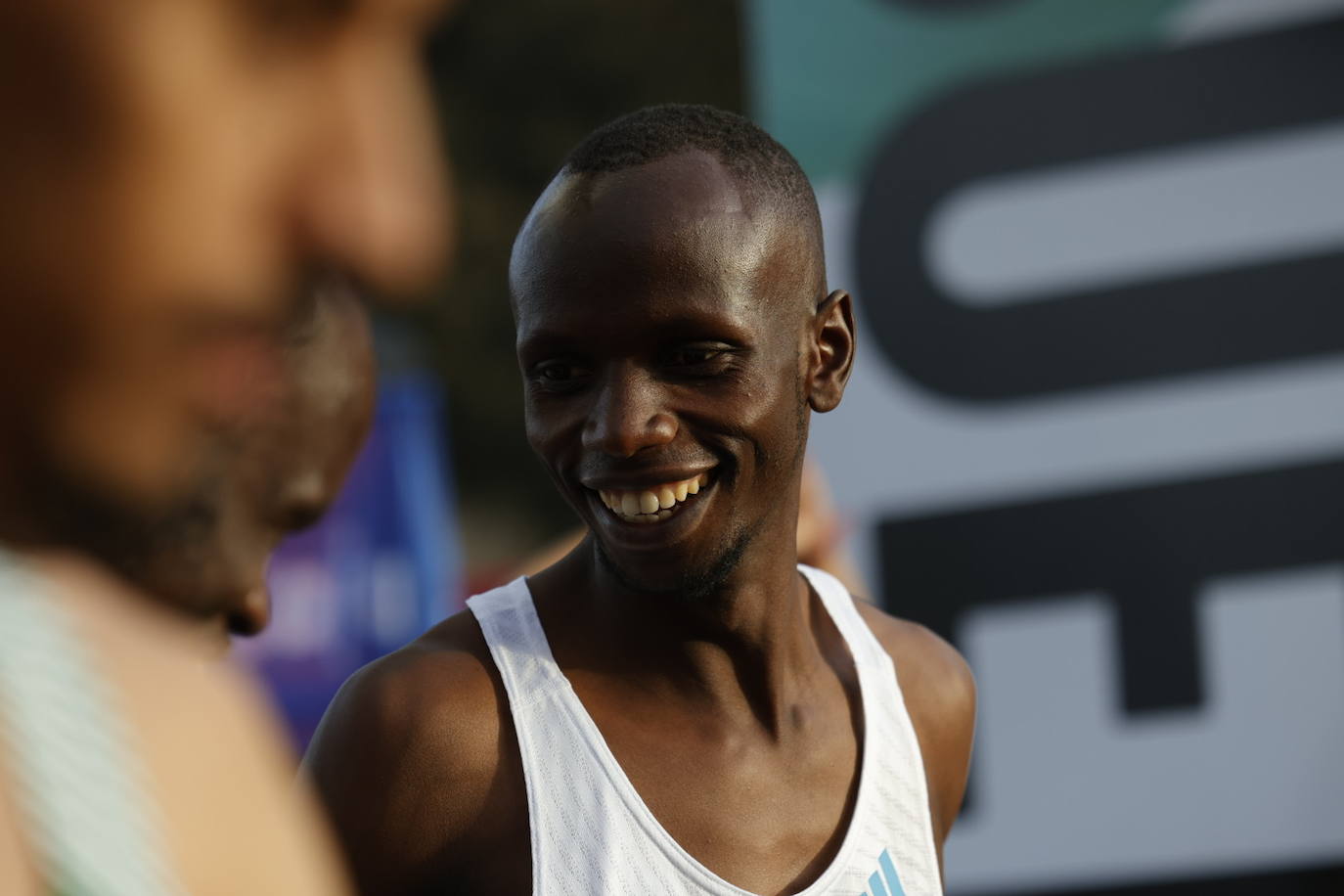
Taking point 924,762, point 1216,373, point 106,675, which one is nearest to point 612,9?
point 1216,373

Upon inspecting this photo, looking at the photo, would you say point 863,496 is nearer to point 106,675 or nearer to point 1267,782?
point 1267,782

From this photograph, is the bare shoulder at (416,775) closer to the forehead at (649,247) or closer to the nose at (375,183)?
the forehead at (649,247)

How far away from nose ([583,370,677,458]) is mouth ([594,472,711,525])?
52 mm

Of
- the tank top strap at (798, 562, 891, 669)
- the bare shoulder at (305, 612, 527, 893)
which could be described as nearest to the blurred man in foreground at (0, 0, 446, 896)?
the bare shoulder at (305, 612, 527, 893)

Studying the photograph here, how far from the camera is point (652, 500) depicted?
1812 mm

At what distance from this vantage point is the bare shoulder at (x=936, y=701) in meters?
2.15

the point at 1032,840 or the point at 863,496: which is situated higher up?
the point at 863,496

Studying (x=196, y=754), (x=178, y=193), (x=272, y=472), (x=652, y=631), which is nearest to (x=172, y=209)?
(x=178, y=193)

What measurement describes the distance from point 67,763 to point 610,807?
131 centimetres

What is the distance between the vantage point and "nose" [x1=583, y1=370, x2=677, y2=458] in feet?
5.82

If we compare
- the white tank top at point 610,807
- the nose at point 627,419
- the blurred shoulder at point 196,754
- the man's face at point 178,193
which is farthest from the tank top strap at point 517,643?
the man's face at point 178,193

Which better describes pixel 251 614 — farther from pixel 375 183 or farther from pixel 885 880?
pixel 375 183

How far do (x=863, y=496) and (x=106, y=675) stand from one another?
440 cm

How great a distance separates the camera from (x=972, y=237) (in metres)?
5.02
